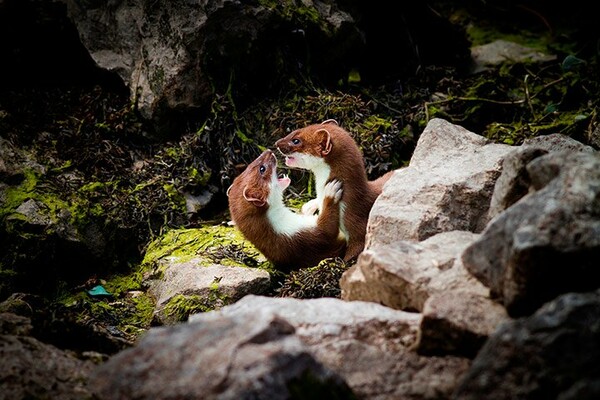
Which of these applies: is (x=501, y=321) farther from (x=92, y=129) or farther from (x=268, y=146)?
(x=92, y=129)

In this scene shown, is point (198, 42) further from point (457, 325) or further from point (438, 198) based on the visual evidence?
point (457, 325)

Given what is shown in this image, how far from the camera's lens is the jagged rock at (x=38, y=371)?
302cm

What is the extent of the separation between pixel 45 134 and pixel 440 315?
498 cm

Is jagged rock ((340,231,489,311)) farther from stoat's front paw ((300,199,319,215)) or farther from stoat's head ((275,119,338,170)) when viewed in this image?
stoat's front paw ((300,199,319,215))

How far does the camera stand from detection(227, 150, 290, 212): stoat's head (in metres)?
5.59

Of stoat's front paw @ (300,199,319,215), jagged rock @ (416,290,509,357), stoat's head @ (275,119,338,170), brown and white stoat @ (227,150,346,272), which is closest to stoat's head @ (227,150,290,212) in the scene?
brown and white stoat @ (227,150,346,272)

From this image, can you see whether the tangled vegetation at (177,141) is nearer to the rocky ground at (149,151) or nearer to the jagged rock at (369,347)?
the rocky ground at (149,151)

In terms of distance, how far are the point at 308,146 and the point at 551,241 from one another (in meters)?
3.24

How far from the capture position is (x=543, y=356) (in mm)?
2455

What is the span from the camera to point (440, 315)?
292cm

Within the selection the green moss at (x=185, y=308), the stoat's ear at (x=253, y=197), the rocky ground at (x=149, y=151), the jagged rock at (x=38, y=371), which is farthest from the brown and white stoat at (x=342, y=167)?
the jagged rock at (x=38, y=371)

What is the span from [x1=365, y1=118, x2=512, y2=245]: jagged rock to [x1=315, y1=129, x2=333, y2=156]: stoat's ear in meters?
0.82

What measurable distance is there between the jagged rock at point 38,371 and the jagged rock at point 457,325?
159 cm

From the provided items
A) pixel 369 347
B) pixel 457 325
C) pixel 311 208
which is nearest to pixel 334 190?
pixel 311 208
